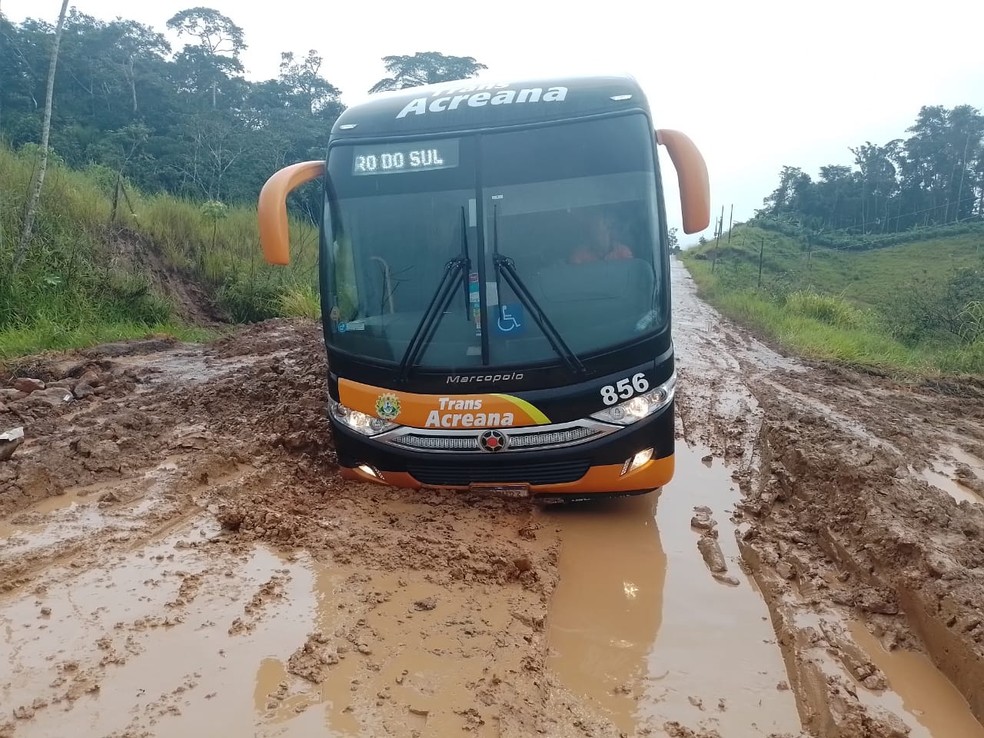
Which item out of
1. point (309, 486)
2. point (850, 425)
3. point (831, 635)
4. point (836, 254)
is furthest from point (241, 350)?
point (836, 254)

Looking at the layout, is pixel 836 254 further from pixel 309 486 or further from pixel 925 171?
pixel 309 486

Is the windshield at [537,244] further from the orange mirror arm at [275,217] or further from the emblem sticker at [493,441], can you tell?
the orange mirror arm at [275,217]

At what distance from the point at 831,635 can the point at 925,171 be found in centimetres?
5529

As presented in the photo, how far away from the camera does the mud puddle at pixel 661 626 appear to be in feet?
8.40

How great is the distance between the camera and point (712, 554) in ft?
12.5

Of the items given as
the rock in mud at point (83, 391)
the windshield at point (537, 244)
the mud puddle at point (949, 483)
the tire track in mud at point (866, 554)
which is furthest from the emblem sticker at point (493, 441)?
the rock in mud at point (83, 391)

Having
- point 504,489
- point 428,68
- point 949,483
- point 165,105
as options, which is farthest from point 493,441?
point 428,68

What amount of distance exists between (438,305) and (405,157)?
89 centimetres

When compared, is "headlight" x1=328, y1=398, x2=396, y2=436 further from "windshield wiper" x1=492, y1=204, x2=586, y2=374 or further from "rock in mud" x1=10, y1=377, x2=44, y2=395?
"rock in mud" x1=10, y1=377, x2=44, y2=395

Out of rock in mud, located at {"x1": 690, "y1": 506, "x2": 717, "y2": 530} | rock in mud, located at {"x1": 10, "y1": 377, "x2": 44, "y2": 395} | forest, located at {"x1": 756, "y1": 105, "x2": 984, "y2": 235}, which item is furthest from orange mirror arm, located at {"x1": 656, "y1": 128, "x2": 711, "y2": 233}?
forest, located at {"x1": 756, "y1": 105, "x2": 984, "y2": 235}

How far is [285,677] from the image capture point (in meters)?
2.57

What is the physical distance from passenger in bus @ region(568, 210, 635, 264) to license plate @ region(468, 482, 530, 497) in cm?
130

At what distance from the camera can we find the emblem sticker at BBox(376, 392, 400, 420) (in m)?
4.00

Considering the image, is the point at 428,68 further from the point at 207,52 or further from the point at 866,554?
the point at 866,554
